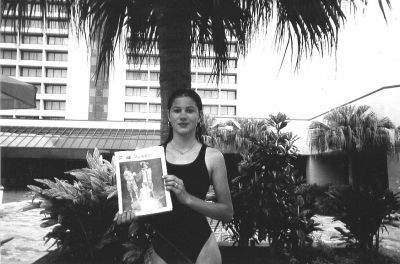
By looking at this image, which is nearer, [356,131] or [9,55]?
[356,131]

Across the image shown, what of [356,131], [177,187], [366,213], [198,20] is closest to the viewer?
[177,187]

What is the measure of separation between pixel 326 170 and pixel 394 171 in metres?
7.75

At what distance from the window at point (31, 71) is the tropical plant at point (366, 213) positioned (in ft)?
202

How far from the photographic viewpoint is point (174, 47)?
12.2 feet

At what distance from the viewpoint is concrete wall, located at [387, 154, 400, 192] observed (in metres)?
20.9

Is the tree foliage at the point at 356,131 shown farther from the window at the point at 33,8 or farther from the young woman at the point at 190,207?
the young woman at the point at 190,207

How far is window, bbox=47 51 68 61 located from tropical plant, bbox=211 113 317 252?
→ 60.3m

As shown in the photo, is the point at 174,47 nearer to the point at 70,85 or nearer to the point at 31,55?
the point at 70,85

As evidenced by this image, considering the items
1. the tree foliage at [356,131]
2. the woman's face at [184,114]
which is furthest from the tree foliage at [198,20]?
the tree foliage at [356,131]

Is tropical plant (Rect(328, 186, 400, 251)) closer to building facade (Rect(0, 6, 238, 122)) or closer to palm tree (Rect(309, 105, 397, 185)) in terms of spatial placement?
palm tree (Rect(309, 105, 397, 185))

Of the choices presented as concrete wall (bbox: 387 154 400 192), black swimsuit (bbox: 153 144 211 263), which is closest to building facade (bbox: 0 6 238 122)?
concrete wall (bbox: 387 154 400 192)

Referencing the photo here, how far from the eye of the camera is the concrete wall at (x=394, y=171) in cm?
2086

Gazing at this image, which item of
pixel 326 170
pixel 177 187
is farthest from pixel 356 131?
pixel 177 187

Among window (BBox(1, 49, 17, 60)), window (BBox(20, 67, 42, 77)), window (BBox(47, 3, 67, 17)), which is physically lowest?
window (BBox(47, 3, 67, 17))
